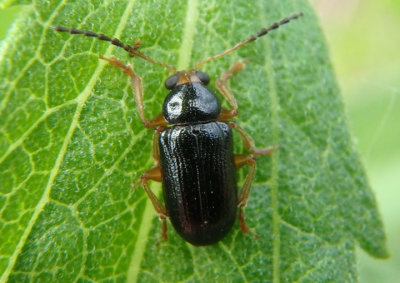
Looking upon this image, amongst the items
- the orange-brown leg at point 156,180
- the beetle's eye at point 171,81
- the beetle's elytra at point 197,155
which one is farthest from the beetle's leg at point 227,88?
the orange-brown leg at point 156,180

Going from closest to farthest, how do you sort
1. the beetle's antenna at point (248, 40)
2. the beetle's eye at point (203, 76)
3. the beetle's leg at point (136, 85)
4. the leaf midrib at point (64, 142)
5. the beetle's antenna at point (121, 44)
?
1. the leaf midrib at point (64, 142)
2. the beetle's antenna at point (121, 44)
3. the beetle's leg at point (136, 85)
4. the beetle's antenna at point (248, 40)
5. the beetle's eye at point (203, 76)

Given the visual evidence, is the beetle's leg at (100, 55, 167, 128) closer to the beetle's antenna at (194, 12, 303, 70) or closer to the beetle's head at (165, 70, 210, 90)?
the beetle's head at (165, 70, 210, 90)

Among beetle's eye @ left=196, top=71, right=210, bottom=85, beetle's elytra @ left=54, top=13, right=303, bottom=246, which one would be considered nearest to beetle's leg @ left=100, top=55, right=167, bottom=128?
beetle's elytra @ left=54, top=13, right=303, bottom=246

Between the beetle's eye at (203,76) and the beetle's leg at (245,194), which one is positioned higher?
the beetle's eye at (203,76)

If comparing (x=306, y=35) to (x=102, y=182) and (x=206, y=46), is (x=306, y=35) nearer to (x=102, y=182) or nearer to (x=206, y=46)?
(x=206, y=46)

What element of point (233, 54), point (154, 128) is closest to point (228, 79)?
point (233, 54)

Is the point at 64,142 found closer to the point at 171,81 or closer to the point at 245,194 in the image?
the point at 171,81

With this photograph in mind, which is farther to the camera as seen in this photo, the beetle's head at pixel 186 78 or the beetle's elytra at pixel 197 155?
the beetle's head at pixel 186 78

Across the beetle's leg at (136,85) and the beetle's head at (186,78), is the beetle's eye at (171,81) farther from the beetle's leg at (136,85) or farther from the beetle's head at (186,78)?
the beetle's leg at (136,85)
